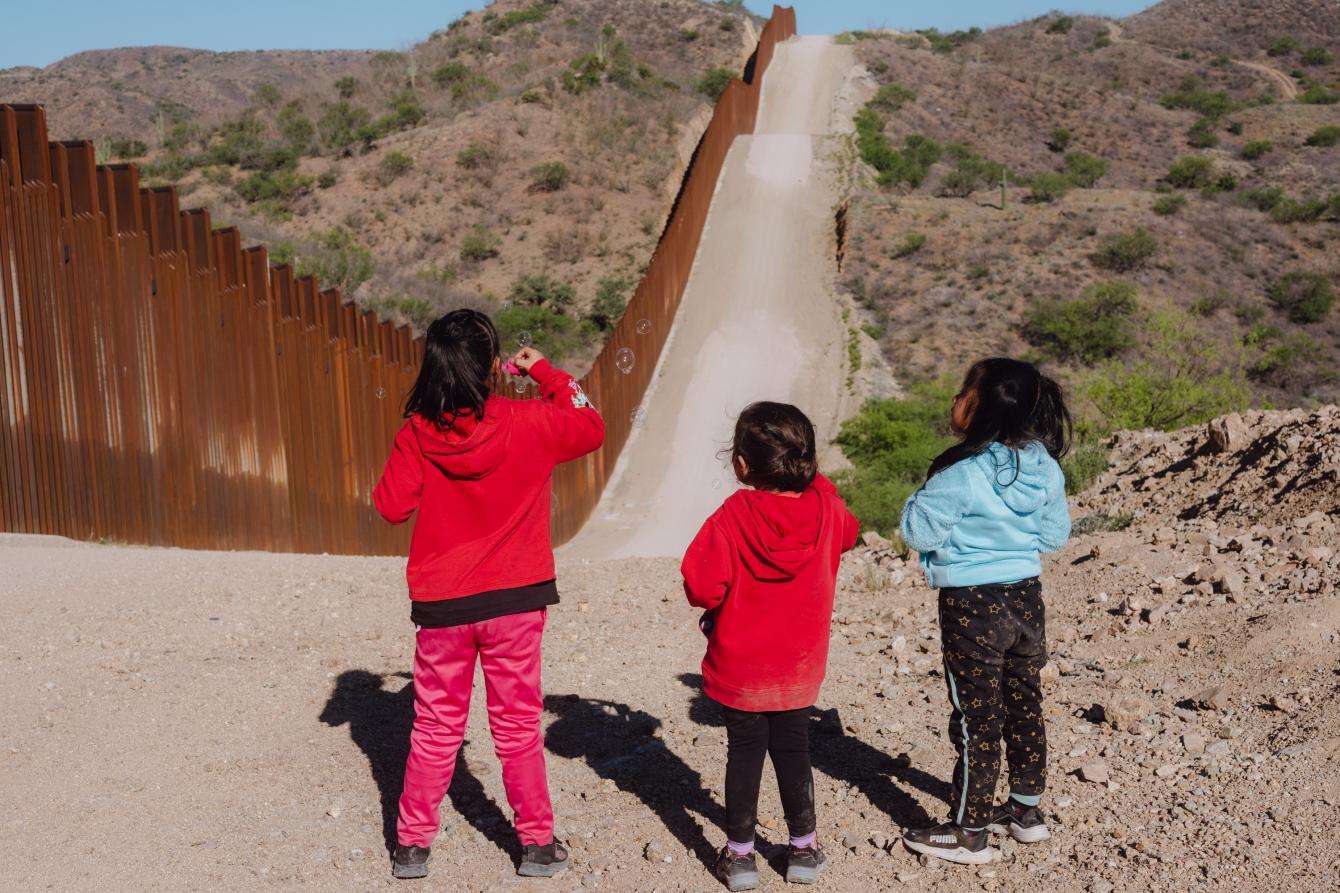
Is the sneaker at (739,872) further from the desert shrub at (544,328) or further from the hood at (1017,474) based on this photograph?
the desert shrub at (544,328)

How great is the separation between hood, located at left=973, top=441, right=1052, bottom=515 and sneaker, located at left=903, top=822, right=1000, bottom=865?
1.16m

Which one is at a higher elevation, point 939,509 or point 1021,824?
point 939,509

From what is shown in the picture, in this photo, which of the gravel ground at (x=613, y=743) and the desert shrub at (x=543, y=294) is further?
the desert shrub at (x=543, y=294)

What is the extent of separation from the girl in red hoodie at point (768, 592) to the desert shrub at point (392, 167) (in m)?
35.3

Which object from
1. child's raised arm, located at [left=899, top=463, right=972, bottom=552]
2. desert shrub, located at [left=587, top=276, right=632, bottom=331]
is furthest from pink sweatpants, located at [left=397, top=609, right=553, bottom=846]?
desert shrub, located at [left=587, top=276, right=632, bottom=331]

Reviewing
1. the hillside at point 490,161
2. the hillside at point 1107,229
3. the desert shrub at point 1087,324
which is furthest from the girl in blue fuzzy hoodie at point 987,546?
the hillside at point 490,161

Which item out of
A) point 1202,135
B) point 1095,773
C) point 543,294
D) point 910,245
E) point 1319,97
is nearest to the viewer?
point 1095,773

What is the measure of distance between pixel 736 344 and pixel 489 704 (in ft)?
62.3

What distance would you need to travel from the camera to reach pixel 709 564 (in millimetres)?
3467

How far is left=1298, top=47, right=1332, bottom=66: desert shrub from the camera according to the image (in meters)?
58.9

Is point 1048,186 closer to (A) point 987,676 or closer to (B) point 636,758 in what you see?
(B) point 636,758

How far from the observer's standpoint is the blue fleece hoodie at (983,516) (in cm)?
371

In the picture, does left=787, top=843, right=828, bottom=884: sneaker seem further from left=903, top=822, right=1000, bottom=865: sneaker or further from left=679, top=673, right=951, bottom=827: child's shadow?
left=679, top=673, right=951, bottom=827: child's shadow

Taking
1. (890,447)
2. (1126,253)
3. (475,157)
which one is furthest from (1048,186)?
(890,447)
